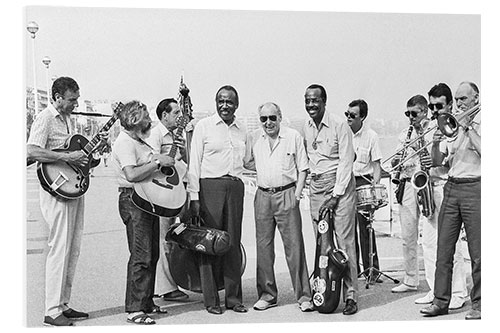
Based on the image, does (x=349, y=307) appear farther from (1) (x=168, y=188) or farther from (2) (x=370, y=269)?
(1) (x=168, y=188)

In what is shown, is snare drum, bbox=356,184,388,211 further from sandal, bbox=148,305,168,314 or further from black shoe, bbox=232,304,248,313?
sandal, bbox=148,305,168,314

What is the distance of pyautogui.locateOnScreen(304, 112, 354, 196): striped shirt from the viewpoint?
688cm

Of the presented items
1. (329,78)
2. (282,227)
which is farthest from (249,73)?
(282,227)

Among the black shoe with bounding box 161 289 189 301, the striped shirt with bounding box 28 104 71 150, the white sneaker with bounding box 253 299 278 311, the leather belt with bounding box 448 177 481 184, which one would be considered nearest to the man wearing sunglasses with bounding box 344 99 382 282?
the leather belt with bounding box 448 177 481 184

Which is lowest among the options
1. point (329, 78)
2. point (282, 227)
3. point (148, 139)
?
point (282, 227)

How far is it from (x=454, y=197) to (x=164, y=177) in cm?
216

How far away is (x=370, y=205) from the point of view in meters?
7.09

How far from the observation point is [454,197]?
22.5 ft

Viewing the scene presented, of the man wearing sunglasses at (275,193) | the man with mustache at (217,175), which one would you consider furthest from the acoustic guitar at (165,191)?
the man wearing sunglasses at (275,193)

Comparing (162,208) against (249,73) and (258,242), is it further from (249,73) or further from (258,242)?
(249,73)

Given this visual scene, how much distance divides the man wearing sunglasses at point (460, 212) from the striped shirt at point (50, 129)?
9.23 ft

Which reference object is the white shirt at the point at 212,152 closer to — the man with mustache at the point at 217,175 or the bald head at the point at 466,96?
the man with mustache at the point at 217,175

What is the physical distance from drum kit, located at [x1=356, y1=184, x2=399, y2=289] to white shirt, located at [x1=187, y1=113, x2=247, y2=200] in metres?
1.01

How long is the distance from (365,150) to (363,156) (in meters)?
0.05
